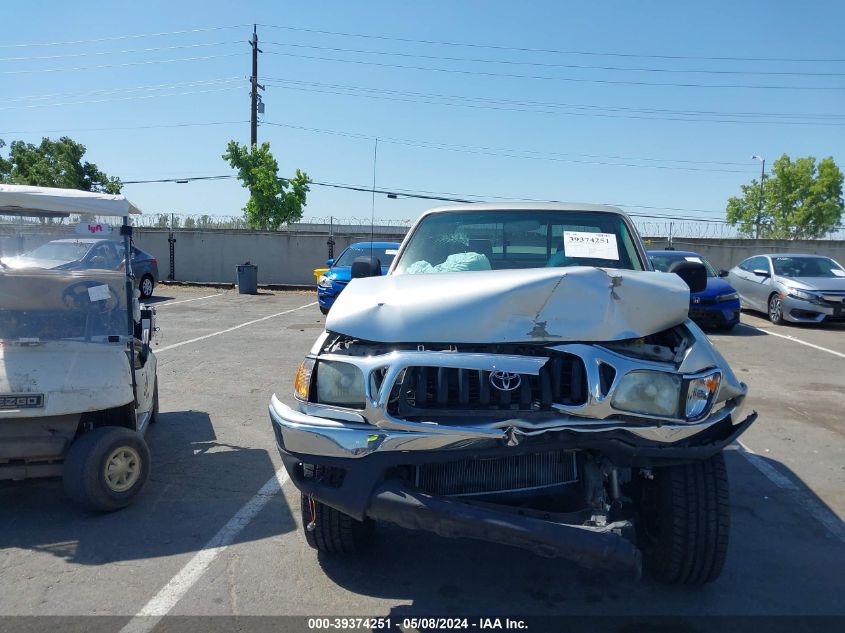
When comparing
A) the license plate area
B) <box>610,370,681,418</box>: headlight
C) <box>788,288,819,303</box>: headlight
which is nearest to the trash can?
<box>788,288,819,303</box>: headlight

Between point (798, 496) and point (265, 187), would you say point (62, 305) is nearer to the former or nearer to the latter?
point (798, 496)

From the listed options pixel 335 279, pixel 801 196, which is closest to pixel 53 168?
pixel 335 279

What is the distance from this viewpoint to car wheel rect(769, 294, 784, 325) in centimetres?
1368

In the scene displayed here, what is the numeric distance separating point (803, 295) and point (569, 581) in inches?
466

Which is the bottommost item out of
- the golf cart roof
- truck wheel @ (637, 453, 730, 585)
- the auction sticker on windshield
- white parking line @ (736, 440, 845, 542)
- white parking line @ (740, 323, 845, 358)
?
white parking line @ (736, 440, 845, 542)

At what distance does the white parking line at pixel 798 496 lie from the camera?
423 cm

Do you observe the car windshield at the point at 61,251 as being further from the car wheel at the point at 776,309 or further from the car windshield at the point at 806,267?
the car windshield at the point at 806,267

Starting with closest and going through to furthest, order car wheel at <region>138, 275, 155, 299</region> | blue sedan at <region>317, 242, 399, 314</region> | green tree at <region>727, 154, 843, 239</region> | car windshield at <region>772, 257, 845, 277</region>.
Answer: blue sedan at <region>317, 242, 399, 314</region>, car windshield at <region>772, 257, 845, 277</region>, car wheel at <region>138, 275, 155, 299</region>, green tree at <region>727, 154, 843, 239</region>

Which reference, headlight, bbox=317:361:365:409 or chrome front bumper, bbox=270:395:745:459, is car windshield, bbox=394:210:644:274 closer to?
headlight, bbox=317:361:365:409

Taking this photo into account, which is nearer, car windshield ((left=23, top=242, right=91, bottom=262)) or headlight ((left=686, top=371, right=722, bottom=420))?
headlight ((left=686, top=371, right=722, bottom=420))

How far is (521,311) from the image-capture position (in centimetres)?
315

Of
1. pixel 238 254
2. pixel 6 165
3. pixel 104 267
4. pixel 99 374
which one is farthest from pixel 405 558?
pixel 6 165

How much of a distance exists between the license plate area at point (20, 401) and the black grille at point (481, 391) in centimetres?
239

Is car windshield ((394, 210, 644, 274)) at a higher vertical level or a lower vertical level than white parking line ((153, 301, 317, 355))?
higher
